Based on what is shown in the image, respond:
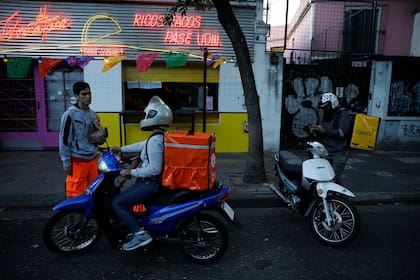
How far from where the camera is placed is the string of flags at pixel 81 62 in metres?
8.02

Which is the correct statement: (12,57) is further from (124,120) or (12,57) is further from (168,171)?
(168,171)

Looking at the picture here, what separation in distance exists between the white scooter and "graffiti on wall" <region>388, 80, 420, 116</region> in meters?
6.28

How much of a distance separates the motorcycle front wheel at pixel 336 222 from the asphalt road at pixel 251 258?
0.39ft

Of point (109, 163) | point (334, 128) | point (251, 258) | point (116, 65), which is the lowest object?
point (251, 258)

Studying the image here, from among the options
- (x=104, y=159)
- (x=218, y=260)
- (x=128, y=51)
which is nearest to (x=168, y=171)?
(x=104, y=159)

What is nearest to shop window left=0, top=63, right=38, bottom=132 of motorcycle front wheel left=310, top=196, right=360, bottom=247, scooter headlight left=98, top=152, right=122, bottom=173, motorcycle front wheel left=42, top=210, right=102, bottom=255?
motorcycle front wheel left=42, top=210, right=102, bottom=255

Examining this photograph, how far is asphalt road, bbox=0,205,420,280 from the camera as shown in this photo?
3.36 metres

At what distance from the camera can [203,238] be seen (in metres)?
3.52

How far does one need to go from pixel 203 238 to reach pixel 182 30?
20.8 ft

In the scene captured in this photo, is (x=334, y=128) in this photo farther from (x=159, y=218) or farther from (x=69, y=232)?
(x=69, y=232)

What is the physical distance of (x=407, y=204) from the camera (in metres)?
5.66

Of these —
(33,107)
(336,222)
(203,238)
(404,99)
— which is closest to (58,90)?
(33,107)

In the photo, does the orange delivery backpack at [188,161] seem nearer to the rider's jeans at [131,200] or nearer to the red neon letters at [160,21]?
the rider's jeans at [131,200]

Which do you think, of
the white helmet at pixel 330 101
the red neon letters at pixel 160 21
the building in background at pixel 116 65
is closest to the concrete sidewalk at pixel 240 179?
the building in background at pixel 116 65
